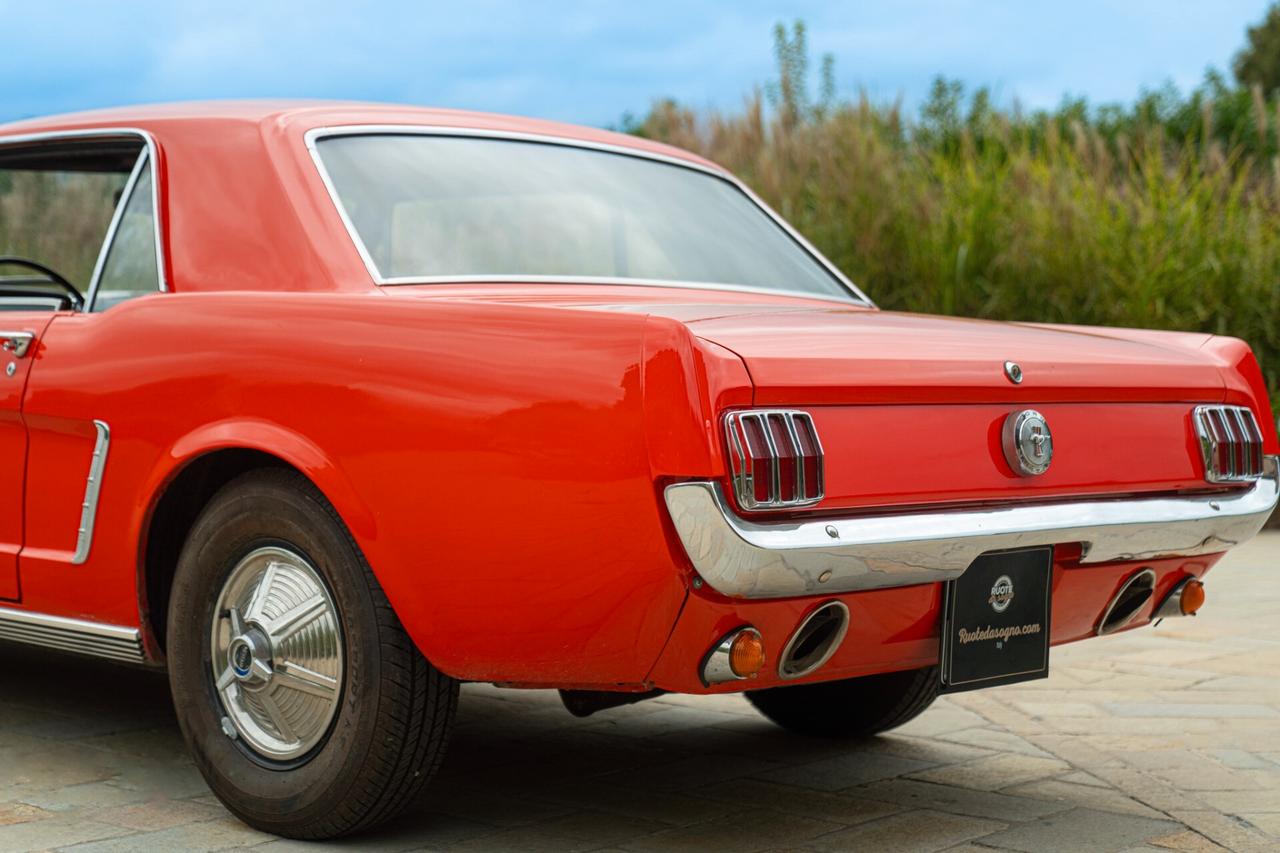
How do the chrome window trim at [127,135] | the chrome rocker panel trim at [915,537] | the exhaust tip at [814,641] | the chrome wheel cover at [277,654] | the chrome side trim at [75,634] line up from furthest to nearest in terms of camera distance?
the chrome window trim at [127,135], the chrome side trim at [75,634], the chrome wheel cover at [277,654], the exhaust tip at [814,641], the chrome rocker panel trim at [915,537]

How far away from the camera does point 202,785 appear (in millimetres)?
4016

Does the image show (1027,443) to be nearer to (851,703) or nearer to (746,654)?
(746,654)

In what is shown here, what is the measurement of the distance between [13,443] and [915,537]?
220 cm

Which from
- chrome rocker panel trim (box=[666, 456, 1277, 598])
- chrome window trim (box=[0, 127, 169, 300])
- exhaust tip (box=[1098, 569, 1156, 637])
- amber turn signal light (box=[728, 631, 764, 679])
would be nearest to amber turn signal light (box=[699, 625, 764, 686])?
amber turn signal light (box=[728, 631, 764, 679])

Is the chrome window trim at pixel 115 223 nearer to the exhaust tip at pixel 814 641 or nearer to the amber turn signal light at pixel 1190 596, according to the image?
the exhaust tip at pixel 814 641

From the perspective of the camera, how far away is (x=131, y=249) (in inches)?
166

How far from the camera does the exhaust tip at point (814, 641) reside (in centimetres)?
308

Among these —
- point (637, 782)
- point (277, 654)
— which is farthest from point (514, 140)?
point (637, 782)

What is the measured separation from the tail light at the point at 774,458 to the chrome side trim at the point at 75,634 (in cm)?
161

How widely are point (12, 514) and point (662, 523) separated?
1925mm

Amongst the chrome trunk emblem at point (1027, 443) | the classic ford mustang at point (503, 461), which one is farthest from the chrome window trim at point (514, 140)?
the chrome trunk emblem at point (1027, 443)

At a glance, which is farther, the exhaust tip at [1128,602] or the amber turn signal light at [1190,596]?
the amber turn signal light at [1190,596]

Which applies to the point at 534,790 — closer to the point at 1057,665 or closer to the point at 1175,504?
the point at 1175,504

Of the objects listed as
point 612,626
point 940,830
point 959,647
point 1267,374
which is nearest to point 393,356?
point 612,626
